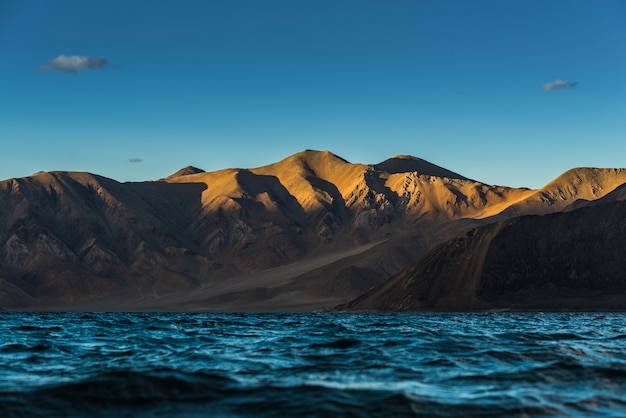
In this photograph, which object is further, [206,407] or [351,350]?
[351,350]

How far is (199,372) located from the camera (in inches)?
1410

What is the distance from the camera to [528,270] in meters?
188

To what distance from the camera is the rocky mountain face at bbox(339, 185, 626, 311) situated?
17950 centimetres

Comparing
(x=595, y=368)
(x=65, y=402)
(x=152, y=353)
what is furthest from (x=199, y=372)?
(x=595, y=368)

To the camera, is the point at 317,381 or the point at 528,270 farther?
the point at 528,270

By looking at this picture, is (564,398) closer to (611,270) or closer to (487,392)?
(487,392)

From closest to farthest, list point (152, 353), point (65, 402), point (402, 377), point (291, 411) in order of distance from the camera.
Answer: point (291, 411) → point (65, 402) → point (402, 377) → point (152, 353)

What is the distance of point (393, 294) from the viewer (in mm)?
194750

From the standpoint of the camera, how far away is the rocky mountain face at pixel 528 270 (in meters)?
180

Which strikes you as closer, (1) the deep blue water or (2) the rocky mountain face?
(1) the deep blue water

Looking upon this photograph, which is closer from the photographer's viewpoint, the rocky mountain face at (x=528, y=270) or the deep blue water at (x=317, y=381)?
the deep blue water at (x=317, y=381)

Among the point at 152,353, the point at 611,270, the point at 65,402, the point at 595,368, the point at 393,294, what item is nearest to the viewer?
the point at 65,402

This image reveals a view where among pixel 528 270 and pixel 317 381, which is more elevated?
pixel 317 381

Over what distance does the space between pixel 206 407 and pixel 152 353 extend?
70.4 feet
